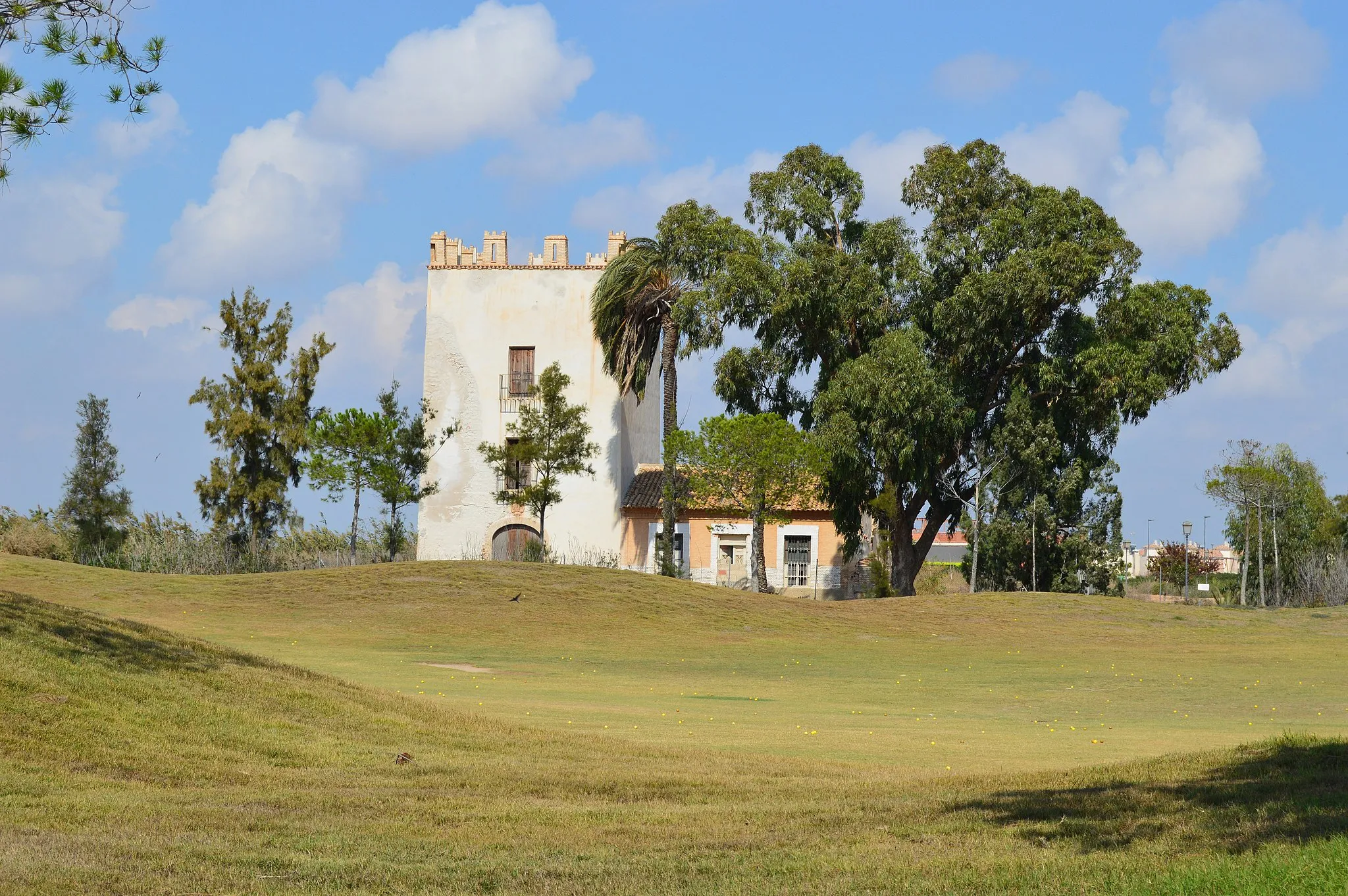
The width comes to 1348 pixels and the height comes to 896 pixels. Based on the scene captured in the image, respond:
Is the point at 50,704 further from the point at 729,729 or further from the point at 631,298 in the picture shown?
the point at 631,298

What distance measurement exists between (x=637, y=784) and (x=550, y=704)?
703 centimetres

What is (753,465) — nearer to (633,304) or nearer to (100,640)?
(633,304)

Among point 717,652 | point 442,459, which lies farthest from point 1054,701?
point 442,459

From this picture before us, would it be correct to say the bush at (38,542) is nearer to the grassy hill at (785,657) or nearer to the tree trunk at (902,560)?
the grassy hill at (785,657)

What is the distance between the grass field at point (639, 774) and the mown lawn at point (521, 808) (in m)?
0.03

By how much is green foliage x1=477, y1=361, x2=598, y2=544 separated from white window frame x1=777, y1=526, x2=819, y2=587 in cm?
729

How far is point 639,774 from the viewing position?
1135 cm

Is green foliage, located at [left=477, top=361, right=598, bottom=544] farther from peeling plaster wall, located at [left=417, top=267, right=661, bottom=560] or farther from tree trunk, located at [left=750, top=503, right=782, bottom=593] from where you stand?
tree trunk, located at [left=750, top=503, right=782, bottom=593]

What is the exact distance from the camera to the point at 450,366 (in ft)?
164

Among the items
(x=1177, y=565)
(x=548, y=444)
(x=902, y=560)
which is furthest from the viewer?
(x=1177, y=565)

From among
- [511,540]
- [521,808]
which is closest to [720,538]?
[511,540]

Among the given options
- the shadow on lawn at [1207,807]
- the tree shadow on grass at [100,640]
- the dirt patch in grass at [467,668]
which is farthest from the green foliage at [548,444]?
the shadow on lawn at [1207,807]

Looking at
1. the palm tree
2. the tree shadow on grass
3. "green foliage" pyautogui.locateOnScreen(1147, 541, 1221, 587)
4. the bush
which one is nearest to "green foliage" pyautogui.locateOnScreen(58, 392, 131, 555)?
the bush

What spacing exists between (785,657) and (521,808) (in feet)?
61.7
